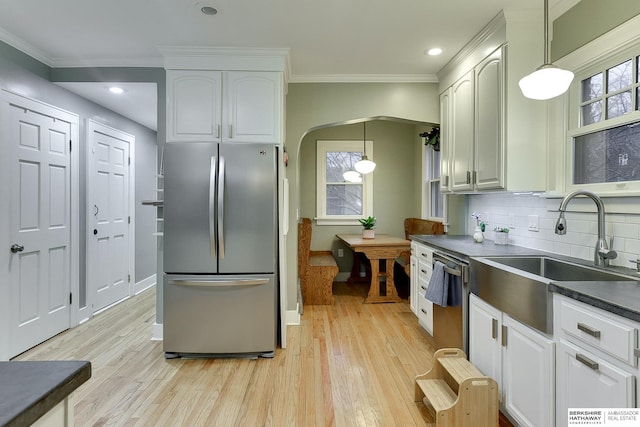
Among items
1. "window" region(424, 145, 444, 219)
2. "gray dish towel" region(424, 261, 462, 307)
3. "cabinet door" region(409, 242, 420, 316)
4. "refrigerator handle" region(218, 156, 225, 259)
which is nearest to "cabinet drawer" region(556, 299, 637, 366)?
"gray dish towel" region(424, 261, 462, 307)

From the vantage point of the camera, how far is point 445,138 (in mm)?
3539

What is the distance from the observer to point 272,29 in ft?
8.83

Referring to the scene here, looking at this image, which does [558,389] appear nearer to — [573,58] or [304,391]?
[304,391]

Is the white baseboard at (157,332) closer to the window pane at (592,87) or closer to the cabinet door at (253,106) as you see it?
the cabinet door at (253,106)

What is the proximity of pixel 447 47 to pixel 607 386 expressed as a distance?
105 inches

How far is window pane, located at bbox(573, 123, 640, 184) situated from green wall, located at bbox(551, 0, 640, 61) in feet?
1.89

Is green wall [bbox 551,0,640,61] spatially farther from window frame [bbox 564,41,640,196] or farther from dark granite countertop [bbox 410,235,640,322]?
dark granite countertop [bbox 410,235,640,322]

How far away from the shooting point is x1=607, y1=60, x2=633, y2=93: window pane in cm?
193

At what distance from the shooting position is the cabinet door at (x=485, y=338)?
1.99 meters

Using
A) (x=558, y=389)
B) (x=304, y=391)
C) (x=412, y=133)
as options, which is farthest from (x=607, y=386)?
(x=412, y=133)

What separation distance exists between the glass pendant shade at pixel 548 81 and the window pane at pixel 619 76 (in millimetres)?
480

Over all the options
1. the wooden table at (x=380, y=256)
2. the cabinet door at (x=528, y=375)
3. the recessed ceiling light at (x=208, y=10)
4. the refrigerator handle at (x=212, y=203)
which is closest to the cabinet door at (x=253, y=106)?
the refrigerator handle at (x=212, y=203)

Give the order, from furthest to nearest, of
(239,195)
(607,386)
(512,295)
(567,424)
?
1. (239,195)
2. (512,295)
3. (567,424)
4. (607,386)

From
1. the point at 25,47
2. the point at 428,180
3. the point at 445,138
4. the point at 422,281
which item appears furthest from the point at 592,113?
the point at 25,47
